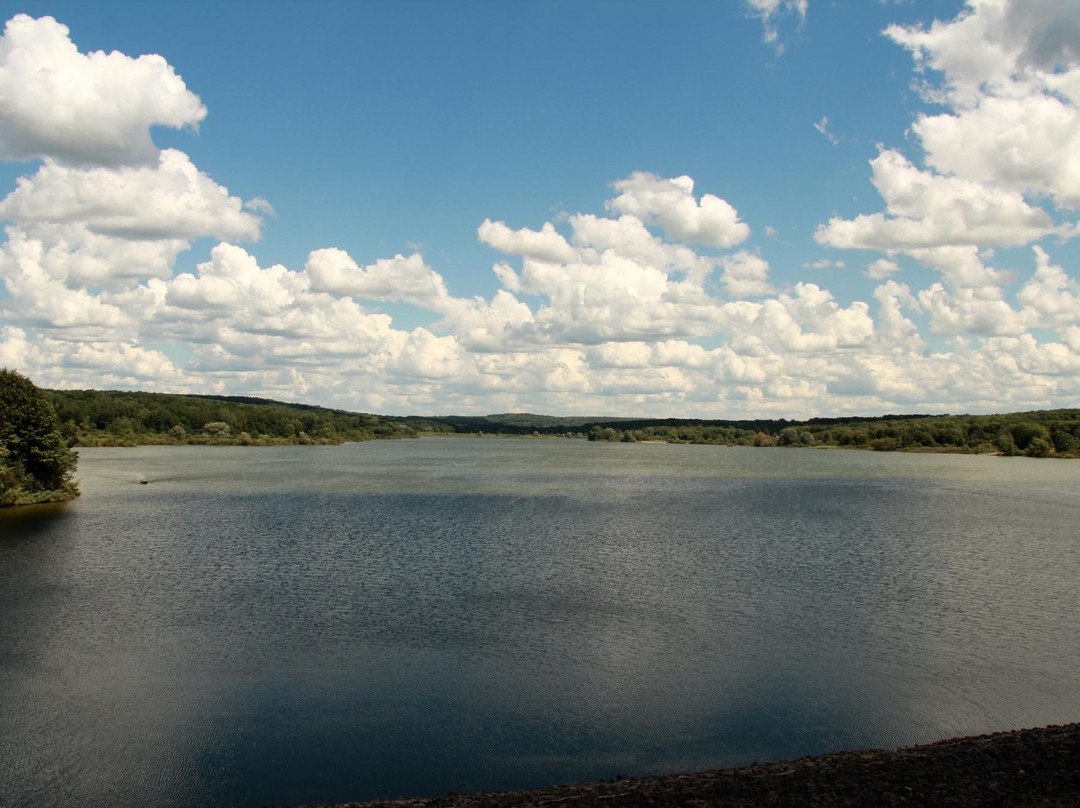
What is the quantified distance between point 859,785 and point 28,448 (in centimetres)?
5359

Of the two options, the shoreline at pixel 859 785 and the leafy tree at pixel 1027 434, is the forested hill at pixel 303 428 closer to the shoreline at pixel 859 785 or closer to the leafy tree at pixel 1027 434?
the leafy tree at pixel 1027 434

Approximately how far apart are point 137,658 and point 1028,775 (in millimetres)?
18106

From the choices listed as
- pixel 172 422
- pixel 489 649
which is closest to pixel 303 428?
pixel 172 422

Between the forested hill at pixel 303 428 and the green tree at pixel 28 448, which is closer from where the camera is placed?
the green tree at pixel 28 448

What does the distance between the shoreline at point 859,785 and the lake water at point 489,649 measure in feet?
4.15

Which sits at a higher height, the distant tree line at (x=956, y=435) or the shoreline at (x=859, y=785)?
the distant tree line at (x=956, y=435)

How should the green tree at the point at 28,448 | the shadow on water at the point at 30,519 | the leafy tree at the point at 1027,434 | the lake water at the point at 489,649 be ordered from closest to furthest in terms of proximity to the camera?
the lake water at the point at 489,649 → the shadow on water at the point at 30,519 → the green tree at the point at 28,448 → the leafy tree at the point at 1027,434

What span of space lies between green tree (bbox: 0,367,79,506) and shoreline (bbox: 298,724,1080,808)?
4625 cm

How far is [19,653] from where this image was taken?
59.1 ft

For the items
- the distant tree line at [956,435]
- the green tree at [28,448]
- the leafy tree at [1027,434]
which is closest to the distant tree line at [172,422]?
the green tree at [28,448]

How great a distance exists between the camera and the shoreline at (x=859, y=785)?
9.97 metres

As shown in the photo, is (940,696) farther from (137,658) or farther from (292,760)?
(137,658)

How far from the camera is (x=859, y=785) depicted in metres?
10.5

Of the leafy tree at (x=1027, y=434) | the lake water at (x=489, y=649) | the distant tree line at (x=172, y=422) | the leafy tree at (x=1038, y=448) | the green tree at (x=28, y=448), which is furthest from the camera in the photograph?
the distant tree line at (x=172, y=422)
